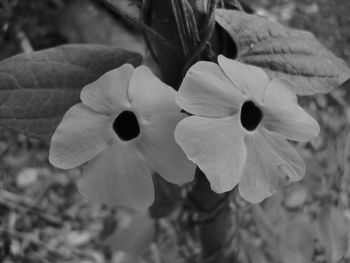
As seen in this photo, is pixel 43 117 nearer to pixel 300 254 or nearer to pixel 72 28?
pixel 300 254

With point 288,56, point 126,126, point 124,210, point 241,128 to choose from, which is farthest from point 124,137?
point 124,210

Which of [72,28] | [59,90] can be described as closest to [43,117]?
[59,90]

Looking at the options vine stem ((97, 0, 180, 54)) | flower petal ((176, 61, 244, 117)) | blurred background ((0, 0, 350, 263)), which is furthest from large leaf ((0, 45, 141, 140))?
blurred background ((0, 0, 350, 263))

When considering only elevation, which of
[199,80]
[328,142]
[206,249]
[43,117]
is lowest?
[328,142]

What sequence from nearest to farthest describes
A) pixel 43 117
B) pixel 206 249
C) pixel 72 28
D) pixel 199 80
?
pixel 199 80 < pixel 43 117 < pixel 206 249 < pixel 72 28

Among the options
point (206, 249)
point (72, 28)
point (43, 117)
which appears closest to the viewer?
point (43, 117)

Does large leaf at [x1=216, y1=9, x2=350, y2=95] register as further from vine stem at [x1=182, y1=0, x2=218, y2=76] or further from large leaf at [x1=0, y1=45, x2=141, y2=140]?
large leaf at [x1=0, y1=45, x2=141, y2=140]
